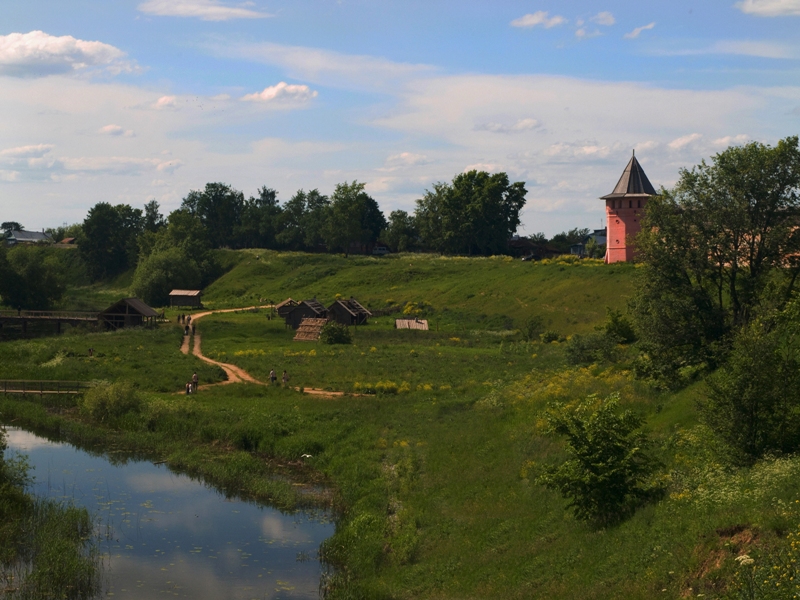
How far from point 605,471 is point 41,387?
116ft

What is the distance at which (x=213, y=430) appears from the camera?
37.1m

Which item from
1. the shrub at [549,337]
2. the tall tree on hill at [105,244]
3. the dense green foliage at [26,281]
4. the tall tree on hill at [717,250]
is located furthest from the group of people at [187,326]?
the tall tree on hill at [105,244]

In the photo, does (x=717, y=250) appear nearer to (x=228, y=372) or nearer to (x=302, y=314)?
(x=228, y=372)

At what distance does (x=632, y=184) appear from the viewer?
79875mm

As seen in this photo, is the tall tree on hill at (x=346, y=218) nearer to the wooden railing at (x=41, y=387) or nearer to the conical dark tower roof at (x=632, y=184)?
the conical dark tower roof at (x=632, y=184)

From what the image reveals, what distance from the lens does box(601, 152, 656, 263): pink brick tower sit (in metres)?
79.2

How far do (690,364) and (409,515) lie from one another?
1186 centimetres

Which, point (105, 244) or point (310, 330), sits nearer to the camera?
point (310, 330)

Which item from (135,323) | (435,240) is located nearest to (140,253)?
(435,240)

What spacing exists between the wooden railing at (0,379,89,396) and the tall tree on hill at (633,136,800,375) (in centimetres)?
2970

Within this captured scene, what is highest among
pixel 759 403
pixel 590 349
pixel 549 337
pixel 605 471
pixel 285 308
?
pixel 759 403

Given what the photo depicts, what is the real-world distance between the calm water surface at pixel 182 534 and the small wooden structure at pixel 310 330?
33095 millimetres

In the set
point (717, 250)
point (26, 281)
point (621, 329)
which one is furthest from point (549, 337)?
point (26, 281)

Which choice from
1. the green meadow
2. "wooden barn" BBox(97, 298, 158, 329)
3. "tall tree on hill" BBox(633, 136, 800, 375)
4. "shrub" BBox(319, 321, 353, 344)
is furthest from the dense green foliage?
"tall tree on hill" BBox(633, 136, 800, 375)
